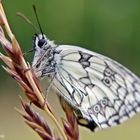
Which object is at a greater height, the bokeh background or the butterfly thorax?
the bokeh background

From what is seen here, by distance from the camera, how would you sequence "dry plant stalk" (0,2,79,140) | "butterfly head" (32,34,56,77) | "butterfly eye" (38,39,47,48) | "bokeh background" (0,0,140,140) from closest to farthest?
"dry plant stalk" (0,2,79,140), "butterfly head" (32,34,56,77), "butterfly eye" (38,39,47,48), "bokeh background" (0,0,140,140)

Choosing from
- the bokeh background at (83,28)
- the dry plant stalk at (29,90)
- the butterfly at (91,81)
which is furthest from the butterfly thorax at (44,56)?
the bokeh background at (83,28)

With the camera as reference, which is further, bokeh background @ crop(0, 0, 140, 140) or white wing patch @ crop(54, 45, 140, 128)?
bokeh background @ crop(0, 0, 140, 140)

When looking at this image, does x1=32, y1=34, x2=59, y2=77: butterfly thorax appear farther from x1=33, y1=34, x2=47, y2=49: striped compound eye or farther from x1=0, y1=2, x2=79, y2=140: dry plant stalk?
x1=0, y1=2, x2=79, y2=140: dry plant stalk

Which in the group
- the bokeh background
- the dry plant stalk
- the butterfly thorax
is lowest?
the dry plant stalk

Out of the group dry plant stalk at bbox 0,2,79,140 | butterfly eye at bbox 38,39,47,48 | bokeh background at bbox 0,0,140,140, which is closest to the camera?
dry plant stalk at bbox 0,2,79,140

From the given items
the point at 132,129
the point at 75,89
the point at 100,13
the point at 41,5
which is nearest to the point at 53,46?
the point at 75,89

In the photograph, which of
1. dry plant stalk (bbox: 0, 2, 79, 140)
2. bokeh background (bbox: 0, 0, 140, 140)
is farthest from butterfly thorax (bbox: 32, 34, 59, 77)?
bokeh background (bbox: 0, 0, 140, 140)

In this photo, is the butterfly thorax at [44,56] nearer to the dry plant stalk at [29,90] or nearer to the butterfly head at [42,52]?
the butterfly head at [42,52]
